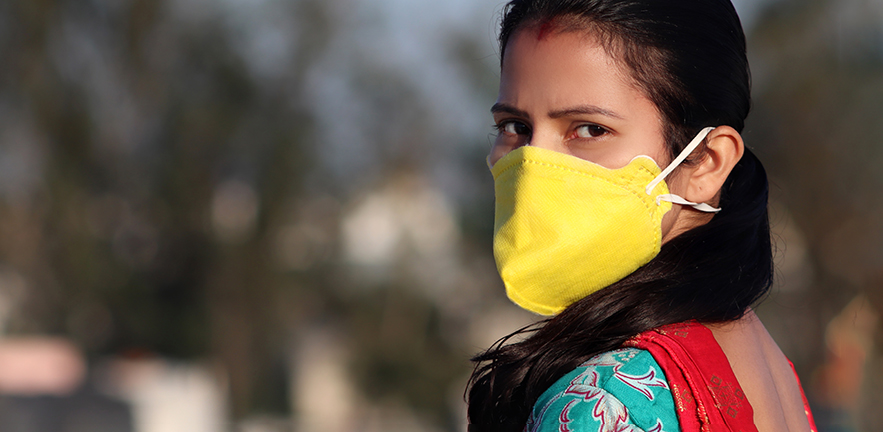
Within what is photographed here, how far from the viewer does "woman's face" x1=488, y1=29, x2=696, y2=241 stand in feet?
4.21

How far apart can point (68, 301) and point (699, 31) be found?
15.3 m

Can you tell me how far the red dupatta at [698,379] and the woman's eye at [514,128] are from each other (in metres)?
0.47

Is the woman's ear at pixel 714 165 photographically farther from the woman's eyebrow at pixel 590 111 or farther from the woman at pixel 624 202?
the woman's eyebrow at pixel 590 111

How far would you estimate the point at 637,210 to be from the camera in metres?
1.34

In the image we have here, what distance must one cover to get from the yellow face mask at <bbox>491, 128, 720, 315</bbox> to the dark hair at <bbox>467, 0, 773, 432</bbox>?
0.14ft

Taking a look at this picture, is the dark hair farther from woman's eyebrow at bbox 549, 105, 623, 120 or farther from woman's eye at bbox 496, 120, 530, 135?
woman's eye at bbox 496, 120, 530, 135

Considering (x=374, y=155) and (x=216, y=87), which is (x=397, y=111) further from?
(x=216, y=87)

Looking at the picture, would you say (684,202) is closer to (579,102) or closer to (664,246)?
(664,246)

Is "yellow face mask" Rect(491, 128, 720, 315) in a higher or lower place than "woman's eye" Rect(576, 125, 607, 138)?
lower

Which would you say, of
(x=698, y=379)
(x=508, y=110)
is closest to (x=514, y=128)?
(x=508, y=110)

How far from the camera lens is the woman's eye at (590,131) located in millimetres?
1318

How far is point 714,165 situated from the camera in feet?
4.58

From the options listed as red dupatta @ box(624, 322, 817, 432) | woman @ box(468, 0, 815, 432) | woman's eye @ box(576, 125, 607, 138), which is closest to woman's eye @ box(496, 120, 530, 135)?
woman @ box(468, 0, 815, 432)

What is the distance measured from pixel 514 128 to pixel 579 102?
0.67ft
